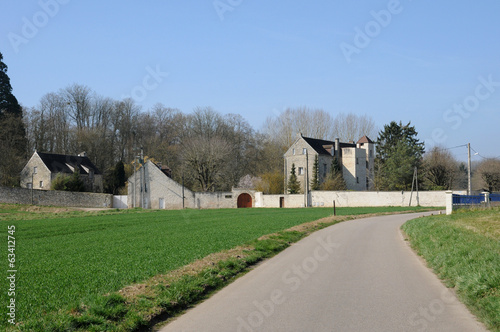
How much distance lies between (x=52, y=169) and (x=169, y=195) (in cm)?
1860

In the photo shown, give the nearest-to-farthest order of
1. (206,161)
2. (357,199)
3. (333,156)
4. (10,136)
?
(357,199), (10,136), (206,161), (333,156)

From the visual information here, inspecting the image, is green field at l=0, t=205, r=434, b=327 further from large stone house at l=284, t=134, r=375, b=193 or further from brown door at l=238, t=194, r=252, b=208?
large stone house at l=284, t=134, r=375, b=193

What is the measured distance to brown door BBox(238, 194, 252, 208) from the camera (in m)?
66.1

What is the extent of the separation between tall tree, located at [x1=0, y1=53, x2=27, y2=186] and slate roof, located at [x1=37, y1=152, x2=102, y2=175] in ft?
10.7

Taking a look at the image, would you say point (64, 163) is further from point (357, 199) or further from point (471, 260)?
point (471, 260)

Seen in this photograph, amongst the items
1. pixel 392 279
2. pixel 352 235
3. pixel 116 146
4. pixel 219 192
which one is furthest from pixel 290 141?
pixel 392 279

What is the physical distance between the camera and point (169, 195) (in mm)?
65812

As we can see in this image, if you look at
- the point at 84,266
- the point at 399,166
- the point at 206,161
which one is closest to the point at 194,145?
the point at 206,161

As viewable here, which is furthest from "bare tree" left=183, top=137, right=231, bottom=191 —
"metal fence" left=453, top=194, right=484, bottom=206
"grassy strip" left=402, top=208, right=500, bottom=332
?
"grassy strip" left=402, top=208, right=500, bottom=332

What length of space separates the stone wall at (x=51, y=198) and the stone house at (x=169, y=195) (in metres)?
5.04

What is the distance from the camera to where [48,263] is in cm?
1287

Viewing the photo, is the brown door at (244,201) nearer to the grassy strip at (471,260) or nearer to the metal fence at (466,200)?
the metal fence at (466,200)

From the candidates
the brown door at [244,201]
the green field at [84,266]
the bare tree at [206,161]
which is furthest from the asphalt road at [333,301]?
the bare tree at [206,161]

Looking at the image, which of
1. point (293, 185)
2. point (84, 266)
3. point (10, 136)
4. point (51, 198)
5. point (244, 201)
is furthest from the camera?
point (293, 185)
